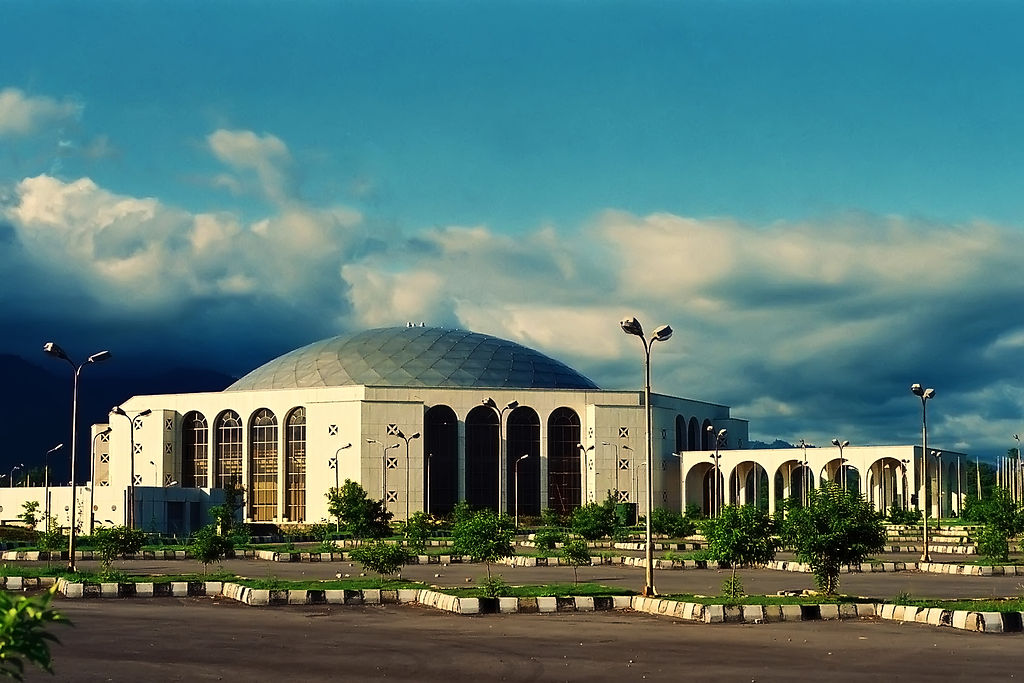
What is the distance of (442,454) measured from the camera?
305ft

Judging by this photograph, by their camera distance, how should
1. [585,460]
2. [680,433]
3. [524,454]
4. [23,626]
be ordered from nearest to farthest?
[23,626] → [585,460] → [524,454] → [680,433]

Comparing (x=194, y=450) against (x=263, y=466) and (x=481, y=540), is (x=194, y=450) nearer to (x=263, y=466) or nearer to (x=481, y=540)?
(x=263, y=466)

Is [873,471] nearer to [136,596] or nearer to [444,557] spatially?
[444,557]

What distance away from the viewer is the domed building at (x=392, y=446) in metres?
89.8

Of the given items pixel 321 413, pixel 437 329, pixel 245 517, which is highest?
pixel 437 329

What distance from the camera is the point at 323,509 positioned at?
294 feet

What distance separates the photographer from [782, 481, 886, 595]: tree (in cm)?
2611

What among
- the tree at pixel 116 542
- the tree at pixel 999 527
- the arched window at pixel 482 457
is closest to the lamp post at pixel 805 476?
the arched window at pixel 482 457

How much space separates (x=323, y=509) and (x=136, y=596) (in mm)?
59517

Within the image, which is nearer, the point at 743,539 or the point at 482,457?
the point at 743,539

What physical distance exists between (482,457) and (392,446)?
801 centimetres

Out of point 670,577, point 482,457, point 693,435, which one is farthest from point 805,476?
point 670,577

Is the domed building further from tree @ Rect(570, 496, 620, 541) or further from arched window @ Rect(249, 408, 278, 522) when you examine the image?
tree @ Rect(570, 496, 620, 541)

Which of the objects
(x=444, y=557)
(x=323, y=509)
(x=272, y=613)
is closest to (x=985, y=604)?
(x=272, y=613)
